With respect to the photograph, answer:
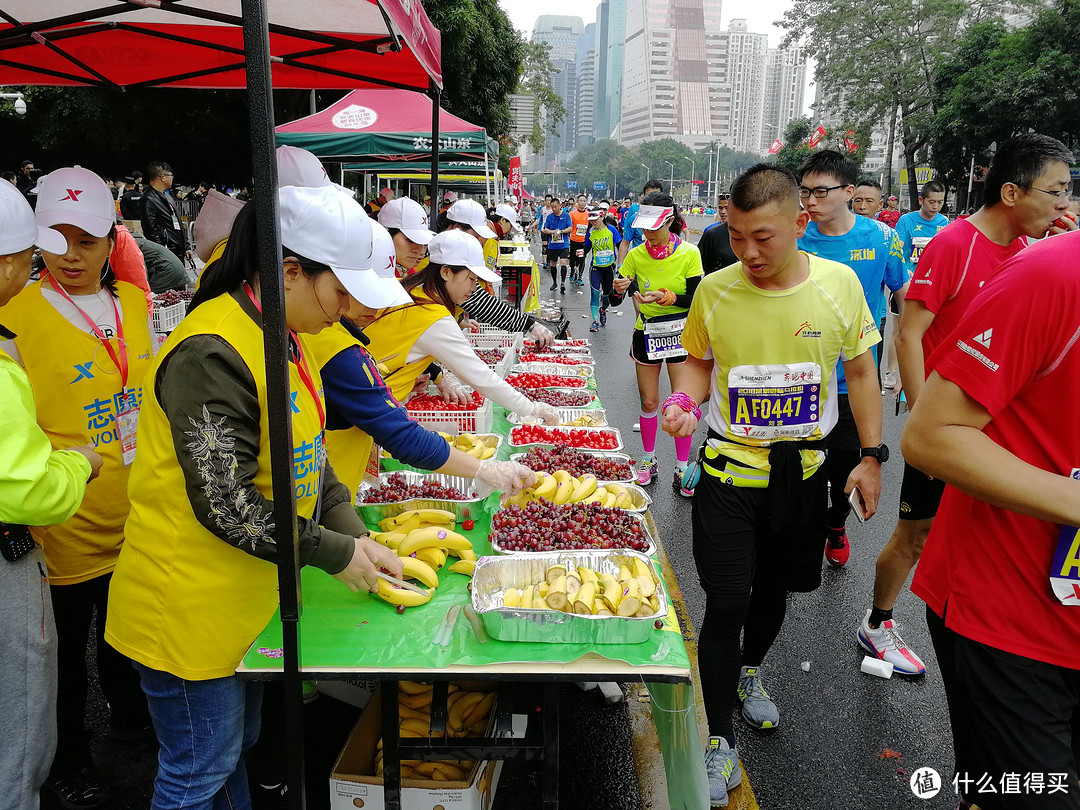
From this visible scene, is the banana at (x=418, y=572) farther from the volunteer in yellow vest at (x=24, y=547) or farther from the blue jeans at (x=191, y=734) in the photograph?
the volunteer in yellow vest at (x=24, y=547)

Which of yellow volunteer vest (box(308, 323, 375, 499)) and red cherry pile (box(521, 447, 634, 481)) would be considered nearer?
yellow volunteer vest (box(308, 323, 375, 499))

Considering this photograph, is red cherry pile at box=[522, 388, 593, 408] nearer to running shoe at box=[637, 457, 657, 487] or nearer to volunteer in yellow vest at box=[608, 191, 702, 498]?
volunteer in yellow vest at box=[608, 191, 702, 498]

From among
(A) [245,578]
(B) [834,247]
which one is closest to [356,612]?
(A) [245,578]

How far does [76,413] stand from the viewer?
273 centimetres

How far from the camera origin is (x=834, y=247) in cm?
504

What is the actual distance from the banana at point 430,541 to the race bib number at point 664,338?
11.5 feet

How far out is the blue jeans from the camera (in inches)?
82.8

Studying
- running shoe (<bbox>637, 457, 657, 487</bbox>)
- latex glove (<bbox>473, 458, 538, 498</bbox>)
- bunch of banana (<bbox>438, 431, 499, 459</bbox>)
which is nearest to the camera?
latex glove (<bbox>473, 458, 538, 498</bbox>)

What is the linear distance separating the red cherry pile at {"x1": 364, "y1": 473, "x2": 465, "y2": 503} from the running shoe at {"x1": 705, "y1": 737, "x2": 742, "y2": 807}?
1.45 meters

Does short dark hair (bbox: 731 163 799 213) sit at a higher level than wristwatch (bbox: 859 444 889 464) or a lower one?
higher

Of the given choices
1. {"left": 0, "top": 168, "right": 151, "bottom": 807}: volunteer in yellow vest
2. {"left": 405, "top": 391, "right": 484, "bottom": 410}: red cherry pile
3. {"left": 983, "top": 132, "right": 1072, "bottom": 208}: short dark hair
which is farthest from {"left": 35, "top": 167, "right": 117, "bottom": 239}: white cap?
{"left": 983, "top": 132, "right": 1072, "bottom": 208}: short dark hair

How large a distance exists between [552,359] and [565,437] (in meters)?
2.41

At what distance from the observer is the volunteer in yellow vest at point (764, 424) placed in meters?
2.86

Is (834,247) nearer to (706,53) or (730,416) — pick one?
(730,416)
